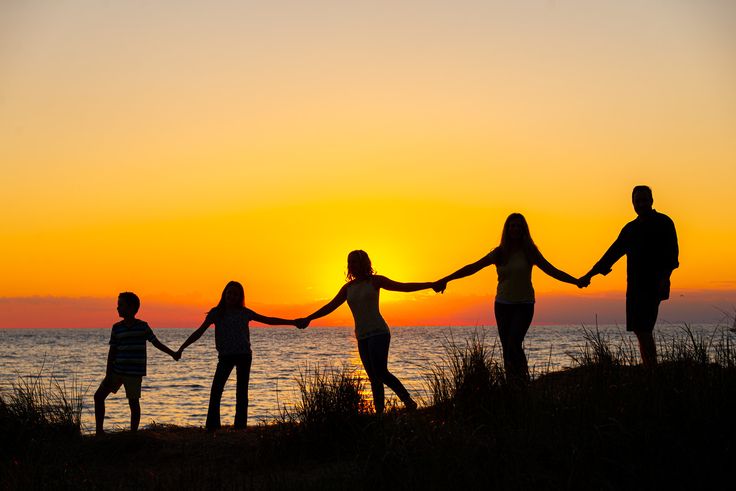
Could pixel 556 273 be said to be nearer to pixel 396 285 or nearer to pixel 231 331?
pixel 396 285

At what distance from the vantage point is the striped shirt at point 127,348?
A: 406 inches

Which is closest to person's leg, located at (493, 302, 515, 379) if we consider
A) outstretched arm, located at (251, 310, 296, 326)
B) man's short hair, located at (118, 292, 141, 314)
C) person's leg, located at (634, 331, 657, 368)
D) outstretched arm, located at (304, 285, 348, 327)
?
person's leg, located at (634, 331, 657, 368)

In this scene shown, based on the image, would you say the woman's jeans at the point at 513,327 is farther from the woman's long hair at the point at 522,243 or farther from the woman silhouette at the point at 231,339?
the woman silhouette at the point at 231,339

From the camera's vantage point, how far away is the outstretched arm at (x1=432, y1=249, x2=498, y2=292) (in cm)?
1030

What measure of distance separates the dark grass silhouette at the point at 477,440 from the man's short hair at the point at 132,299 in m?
1.69

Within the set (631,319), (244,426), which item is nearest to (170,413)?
(244,426)

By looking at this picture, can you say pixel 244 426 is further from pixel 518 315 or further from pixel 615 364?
pixel 615 364

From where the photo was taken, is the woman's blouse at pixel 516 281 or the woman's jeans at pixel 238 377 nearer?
the woman's blouse at pixel 516 281

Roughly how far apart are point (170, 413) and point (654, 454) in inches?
721

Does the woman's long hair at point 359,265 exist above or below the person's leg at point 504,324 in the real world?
above

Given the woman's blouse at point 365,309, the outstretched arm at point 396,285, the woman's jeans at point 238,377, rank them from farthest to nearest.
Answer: the woman's jeans at point 238,377
the outstretched arm at point 396,285
the woman's blouse at point 365,309

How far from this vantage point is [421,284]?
11.5 meters

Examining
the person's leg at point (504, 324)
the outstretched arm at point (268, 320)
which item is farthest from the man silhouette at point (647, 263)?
the outstretched arm at point (268, 320)

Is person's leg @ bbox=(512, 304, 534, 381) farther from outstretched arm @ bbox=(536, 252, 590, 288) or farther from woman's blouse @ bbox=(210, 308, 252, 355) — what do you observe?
woman's blouse @ bbox=(210, 308, 252, 355)
